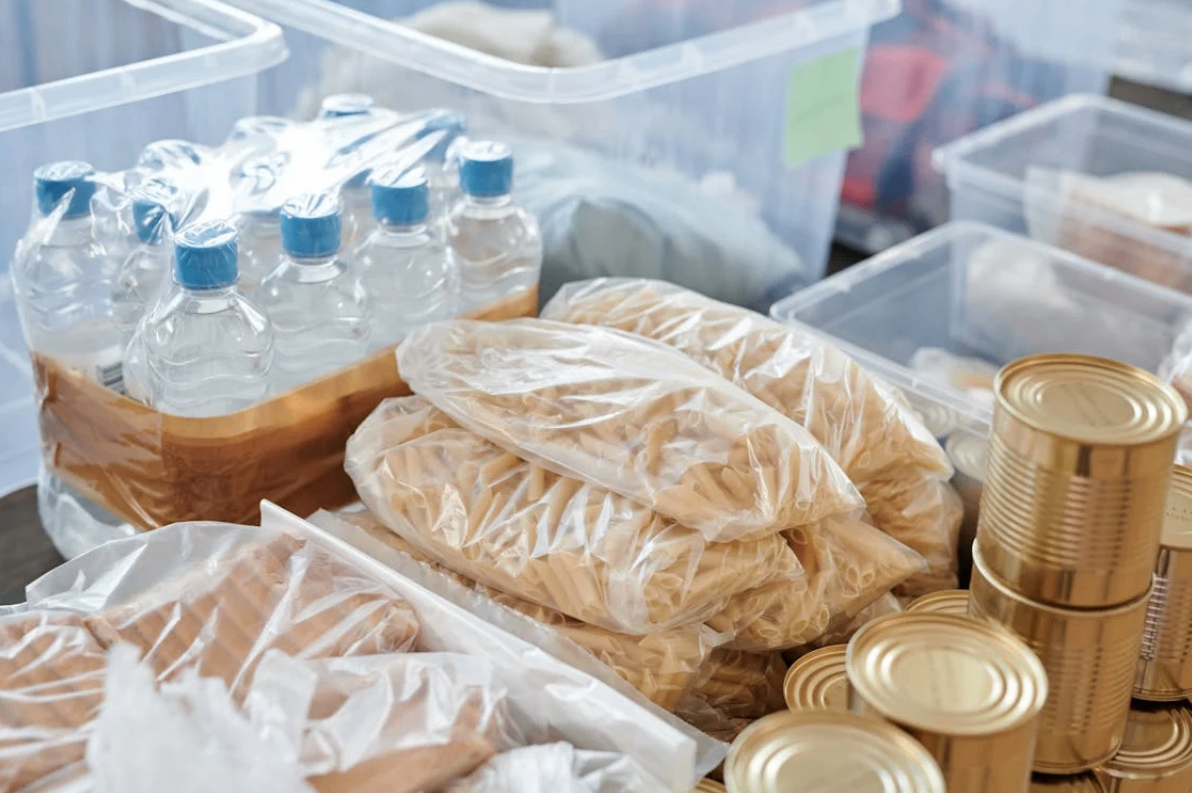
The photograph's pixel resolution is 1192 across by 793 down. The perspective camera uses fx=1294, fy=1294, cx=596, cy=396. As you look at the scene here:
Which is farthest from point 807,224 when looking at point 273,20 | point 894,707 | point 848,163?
point 894,707

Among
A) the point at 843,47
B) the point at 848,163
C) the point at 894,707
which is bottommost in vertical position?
the point at 848,163

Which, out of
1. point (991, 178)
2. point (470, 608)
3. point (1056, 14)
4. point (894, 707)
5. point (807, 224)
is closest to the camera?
point (894, 707)

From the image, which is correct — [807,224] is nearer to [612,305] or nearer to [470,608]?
[612,305]

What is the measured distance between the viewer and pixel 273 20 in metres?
1.10

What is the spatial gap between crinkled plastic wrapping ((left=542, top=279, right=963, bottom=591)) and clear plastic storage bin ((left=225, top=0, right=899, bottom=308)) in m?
0.22

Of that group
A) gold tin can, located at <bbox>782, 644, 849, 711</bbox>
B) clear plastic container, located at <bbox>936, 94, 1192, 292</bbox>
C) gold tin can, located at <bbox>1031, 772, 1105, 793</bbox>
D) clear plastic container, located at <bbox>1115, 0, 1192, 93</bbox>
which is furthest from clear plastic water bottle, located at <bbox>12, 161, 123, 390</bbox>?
clear plastic container, located at <bbox>1115, 0, 1192, 93</bbox>

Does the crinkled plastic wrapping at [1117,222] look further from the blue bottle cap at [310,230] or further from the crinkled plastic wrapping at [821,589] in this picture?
the blue bottle cap at [310,230]

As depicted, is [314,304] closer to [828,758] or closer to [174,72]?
[174,72]

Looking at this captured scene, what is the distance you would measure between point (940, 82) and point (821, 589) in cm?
107

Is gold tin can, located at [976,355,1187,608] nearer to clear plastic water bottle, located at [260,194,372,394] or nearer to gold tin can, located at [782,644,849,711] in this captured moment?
gold tin can, located at [782,644,849,711]

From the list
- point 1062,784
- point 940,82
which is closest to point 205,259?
point 1062,784

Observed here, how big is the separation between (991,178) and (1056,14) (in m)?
0.30

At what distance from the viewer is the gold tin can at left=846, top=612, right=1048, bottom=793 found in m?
0.53

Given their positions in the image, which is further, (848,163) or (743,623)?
(848,163)
